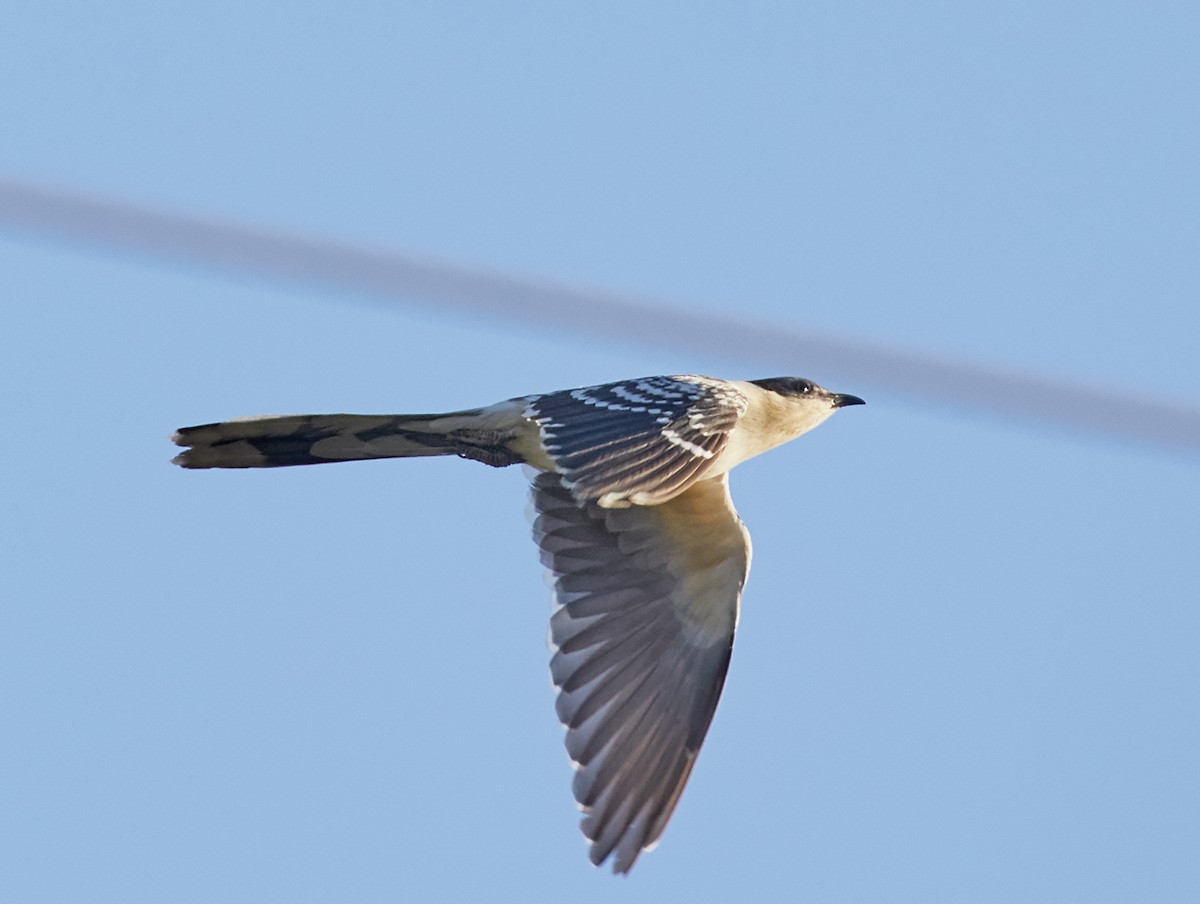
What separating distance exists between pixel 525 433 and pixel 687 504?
902 mm

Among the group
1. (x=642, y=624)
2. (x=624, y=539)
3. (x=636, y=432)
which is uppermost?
(x=636, y=432)

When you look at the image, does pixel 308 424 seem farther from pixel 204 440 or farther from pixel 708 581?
pixel 708 581

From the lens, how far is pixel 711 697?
6617 millimetres

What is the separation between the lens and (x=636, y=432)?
543 cm

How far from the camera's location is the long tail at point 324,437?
19.6ft

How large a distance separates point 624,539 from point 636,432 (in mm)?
1386

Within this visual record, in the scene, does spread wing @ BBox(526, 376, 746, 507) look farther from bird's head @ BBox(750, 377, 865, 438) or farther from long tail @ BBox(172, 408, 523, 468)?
bird's head @ BBox(750, 377, 865, 438)

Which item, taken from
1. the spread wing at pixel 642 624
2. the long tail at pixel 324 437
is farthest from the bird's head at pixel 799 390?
the long tail at pixel 324 437

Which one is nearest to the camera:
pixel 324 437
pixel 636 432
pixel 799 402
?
pixel 636 432

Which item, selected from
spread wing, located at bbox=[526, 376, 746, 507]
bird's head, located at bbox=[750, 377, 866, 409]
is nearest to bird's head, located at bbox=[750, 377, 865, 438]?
bird's head, located at bbox=[750, 377, 866, 409]

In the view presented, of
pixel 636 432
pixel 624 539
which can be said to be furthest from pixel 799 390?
pixel 636 432

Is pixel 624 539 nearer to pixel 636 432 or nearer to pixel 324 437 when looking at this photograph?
pixel 636 432

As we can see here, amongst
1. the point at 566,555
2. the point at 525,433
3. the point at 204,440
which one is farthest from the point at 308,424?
the point at 566,555

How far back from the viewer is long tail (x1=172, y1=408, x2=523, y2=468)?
235 inches
